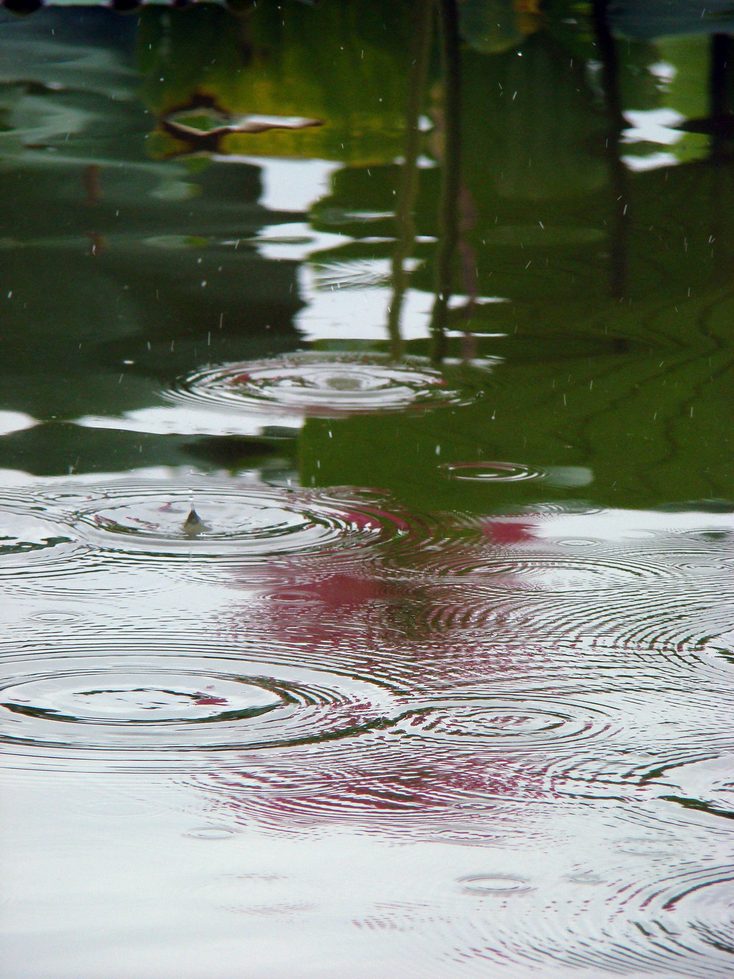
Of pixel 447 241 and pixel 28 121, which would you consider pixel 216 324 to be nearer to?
pixel 447 241

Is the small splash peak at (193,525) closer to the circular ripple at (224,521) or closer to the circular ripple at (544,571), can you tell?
the circular ripple at (224,521)

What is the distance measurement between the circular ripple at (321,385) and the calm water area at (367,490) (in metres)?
0.01

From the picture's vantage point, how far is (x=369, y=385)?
8.86 feet

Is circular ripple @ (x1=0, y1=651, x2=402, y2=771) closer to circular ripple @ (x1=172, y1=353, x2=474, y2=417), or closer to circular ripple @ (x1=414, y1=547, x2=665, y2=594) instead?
circular ripple @ (x1=414, y1=547, x2=665, y2=594)

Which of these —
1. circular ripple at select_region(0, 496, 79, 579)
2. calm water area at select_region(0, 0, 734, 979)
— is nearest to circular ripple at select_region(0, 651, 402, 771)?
calm water area at select_region(0, 0, 734, 979)

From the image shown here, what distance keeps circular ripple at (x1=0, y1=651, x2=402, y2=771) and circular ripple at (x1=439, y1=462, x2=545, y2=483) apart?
73cm

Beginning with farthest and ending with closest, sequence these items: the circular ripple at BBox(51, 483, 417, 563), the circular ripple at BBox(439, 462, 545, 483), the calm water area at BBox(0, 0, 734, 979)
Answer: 1. the circular ripple at BBox(439, 462, 545, 483)
2. the circular ripple at BBox(51, 483, 417, 563)
3. the calm water area at BBox(0, 0, 734, 979)

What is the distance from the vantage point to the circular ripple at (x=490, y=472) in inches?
93.4

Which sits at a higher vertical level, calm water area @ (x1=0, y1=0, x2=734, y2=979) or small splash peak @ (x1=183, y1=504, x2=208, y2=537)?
calm water area @ (x1=0, y1=0, x2=734, y2=979)

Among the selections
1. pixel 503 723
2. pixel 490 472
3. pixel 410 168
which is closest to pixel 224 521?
pixel 490 472

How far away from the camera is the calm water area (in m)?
1.23

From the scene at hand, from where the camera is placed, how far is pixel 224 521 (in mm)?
2203

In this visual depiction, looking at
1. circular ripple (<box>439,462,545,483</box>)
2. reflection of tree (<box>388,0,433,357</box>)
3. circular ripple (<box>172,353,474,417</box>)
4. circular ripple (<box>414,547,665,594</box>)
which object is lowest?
circular ripple (<box>414,547,665,594</box>)

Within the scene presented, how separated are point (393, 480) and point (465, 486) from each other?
0.11 metres
